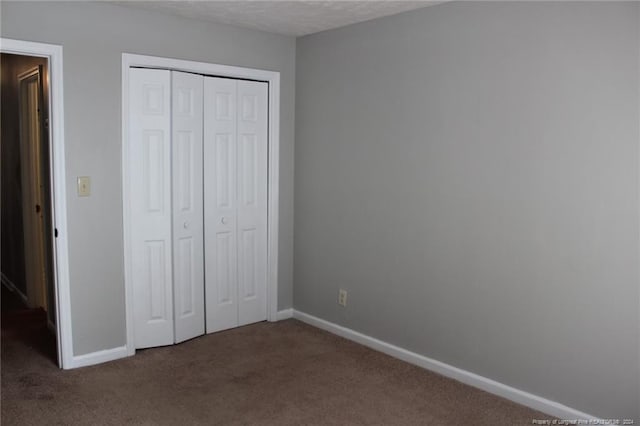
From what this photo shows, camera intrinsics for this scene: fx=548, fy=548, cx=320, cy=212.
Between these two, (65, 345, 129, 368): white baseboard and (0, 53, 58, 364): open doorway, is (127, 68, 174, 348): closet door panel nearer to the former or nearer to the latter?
(65, 345, 129, 368): white baseboard

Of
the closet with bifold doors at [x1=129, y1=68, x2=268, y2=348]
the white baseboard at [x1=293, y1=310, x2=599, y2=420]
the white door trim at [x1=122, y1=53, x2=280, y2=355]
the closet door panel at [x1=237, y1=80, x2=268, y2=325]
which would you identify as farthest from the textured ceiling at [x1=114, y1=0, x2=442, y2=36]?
the white baseboard at [x1=293, y1=310, x2=599, y2=420]

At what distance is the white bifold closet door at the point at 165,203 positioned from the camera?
12.3 feet

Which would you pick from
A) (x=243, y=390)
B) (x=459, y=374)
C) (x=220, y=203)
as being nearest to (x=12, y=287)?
(x=220, y=203)

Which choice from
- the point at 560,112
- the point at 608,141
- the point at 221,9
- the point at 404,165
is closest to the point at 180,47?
the point at 221,9

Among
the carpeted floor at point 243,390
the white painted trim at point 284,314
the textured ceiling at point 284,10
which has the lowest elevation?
the carpeted floor at point 243,390

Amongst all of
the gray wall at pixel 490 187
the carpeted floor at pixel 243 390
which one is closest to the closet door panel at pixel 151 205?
the carpeted floor at pixel 243 390

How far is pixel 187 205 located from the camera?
4016 millimetres

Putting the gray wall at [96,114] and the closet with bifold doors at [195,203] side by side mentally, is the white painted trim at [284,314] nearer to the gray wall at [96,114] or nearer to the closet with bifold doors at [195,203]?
the closet with bifold doors at [195,203]

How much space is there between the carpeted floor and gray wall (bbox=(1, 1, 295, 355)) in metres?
0.38

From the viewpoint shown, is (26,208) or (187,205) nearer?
(187,205)

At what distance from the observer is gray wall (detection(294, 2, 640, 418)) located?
8.97 feet

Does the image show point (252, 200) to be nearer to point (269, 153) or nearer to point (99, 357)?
point (269, 153)

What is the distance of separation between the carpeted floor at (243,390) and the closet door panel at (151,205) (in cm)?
25

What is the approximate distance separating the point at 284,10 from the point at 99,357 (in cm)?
260
